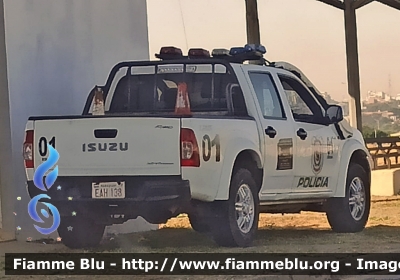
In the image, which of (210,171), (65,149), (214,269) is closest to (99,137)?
(65,149)

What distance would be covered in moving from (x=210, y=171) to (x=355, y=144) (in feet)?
11.0

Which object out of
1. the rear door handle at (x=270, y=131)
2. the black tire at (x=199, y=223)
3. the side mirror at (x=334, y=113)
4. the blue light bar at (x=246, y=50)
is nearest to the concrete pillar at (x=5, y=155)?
the black tire at (x=199, y=223)

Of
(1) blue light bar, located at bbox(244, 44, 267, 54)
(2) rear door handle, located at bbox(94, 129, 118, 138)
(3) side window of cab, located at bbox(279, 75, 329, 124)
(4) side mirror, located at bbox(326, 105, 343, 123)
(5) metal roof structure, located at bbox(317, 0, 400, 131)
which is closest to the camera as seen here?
(2) rear door handle, located at bbox(94, 129, 118, 138)

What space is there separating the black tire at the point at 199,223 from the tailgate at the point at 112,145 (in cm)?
91

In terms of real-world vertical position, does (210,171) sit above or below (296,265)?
above

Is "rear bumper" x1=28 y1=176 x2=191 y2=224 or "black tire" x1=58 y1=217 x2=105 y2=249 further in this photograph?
"black tire" x1=58 y1=217 x2=105 y2=249

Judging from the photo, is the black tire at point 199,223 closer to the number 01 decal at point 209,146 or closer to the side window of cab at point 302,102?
the number 01 decal at point 209,146

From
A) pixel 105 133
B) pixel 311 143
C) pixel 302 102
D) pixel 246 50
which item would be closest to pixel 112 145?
pixel 105 133

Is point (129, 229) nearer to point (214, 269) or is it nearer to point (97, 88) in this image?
point (97, 88)

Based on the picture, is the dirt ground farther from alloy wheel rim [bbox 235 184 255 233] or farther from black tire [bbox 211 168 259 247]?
alloy wheel rim [bbox 235 184 255 233]

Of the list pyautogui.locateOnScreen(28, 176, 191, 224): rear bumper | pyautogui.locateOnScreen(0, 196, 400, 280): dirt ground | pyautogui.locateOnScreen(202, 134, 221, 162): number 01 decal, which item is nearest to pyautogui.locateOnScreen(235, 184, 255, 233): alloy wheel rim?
pyautogui.locateOnScreen(0, 196, 400, 280): dirt ground

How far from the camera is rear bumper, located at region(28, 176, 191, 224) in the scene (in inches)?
334

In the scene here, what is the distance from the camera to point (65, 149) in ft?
28.7

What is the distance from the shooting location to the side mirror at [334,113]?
10953 millimetres
